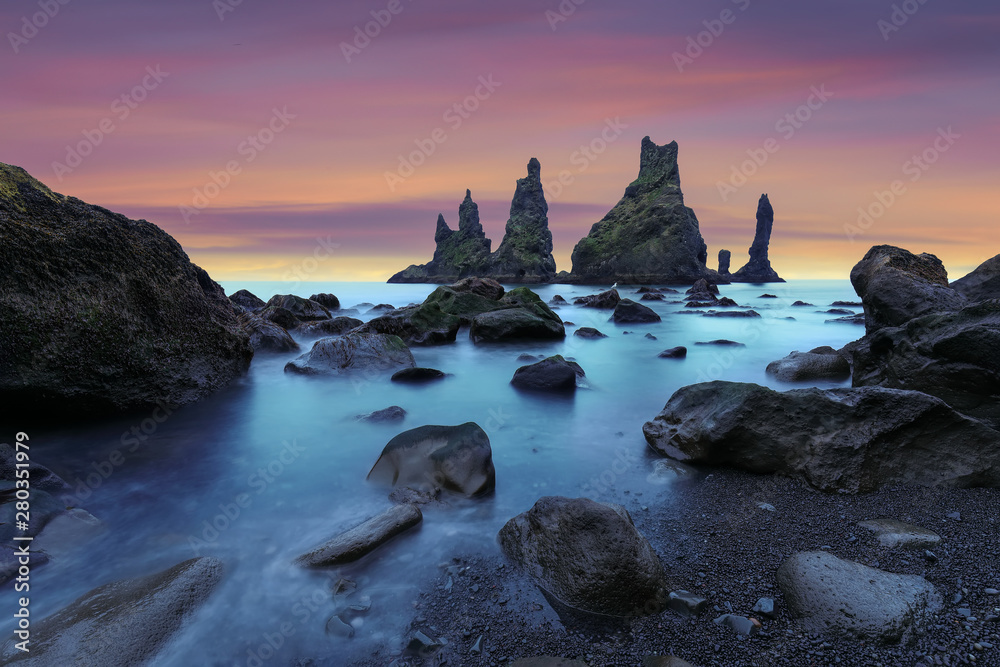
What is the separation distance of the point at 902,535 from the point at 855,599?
1109mm

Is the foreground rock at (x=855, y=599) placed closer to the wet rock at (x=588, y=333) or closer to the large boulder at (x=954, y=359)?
the large boulder at (x=954, y=359)

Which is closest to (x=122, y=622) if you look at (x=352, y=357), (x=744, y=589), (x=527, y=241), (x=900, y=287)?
(x=744, y=589)

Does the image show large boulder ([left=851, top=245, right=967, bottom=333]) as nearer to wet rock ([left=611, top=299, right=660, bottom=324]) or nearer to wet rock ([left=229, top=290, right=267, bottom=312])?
wet rock ([left=611, top=299, right=660, bottom=324])

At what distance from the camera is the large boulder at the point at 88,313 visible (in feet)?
19.8

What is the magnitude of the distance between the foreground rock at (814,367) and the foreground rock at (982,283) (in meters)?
2.30

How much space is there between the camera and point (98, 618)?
3076 mm

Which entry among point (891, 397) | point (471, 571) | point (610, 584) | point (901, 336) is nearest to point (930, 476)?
point (891, 397)

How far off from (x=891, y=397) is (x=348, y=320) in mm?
16007

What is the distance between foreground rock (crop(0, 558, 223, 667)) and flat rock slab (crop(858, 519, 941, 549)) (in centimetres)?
A: 507

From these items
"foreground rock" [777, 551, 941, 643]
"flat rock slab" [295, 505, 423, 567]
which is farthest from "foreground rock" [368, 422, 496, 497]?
"foreground rock" [777, 551, 941, 643]

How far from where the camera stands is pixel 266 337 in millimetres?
13320

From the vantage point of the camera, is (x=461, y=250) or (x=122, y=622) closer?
(x=122, y=622)

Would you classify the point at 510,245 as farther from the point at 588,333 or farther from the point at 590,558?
the point at 590,558

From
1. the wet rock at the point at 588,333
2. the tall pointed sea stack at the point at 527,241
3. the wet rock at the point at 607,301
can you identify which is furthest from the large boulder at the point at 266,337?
the tall pointed sea stack at the point at 527,241
